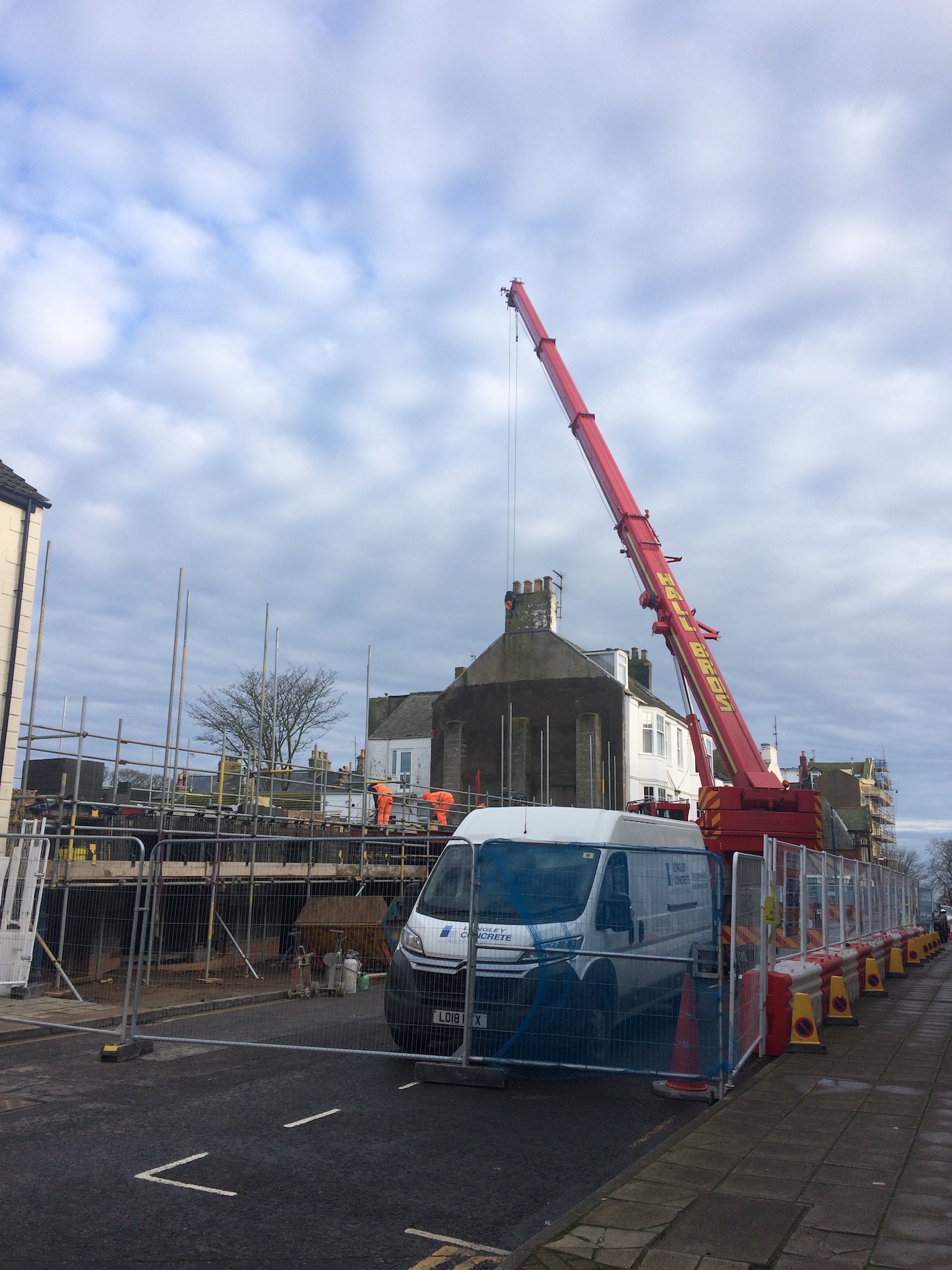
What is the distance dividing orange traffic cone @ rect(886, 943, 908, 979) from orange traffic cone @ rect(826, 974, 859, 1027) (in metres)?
7.23

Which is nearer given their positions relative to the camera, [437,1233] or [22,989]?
[437,1233]

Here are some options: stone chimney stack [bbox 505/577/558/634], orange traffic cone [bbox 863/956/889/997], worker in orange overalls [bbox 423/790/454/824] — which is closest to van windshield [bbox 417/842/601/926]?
orange traffic cone [bbox 863/956/889/997]

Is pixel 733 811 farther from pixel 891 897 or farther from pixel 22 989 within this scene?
pixel 22 989

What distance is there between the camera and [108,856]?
15641 millimetres

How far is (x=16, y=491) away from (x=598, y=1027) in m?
11.6

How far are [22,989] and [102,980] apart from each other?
157 cm

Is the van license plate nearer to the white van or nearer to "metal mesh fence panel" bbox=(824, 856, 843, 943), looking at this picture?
the white van

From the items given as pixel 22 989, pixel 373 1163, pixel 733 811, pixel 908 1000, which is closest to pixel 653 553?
pixel 733 811

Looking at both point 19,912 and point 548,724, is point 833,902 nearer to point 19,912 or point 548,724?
point 19,912

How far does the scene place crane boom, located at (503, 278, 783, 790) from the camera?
20.1 metres

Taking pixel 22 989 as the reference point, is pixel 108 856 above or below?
above

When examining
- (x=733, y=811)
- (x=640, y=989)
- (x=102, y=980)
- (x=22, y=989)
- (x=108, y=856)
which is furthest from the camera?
(x=733, y=811)

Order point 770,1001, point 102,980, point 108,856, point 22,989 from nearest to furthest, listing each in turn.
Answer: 1. point 770,1001
2. point 22,989
3. point 102,980
4. point 108,856

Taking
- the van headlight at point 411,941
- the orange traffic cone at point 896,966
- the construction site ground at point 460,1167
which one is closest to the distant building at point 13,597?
the construction site ground at point 460,1167
